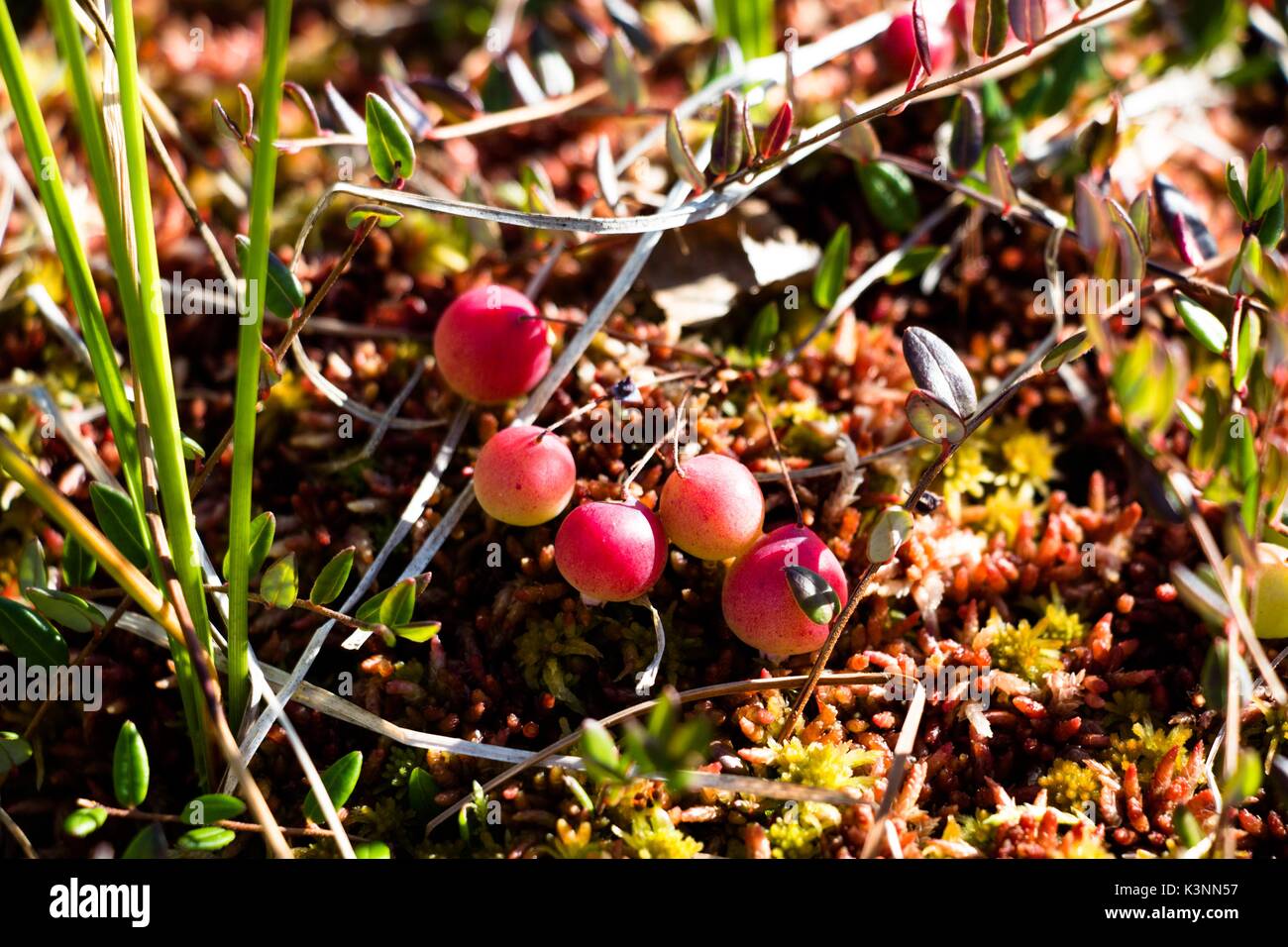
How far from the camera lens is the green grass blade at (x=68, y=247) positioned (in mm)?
1276

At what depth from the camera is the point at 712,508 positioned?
61.5 inches

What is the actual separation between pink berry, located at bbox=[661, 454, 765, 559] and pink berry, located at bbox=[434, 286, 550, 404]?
376 mm

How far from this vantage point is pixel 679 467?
5.23ft

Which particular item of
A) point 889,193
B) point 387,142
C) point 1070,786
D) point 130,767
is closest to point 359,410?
point 387,142

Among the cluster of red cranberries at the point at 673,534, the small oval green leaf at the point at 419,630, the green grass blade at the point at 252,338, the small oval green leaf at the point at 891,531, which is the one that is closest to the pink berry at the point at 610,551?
the cluster of red cranberries at the point at 673,534

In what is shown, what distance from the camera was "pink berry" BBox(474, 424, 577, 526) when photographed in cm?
161

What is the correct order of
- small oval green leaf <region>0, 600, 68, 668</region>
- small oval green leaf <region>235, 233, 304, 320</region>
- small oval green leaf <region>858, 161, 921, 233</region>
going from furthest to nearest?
small oval green leaf <region>858, 161, 921, 233</region> < small oval green leaf <region>235, 233, 304, 320</region> < small oval green leaf <region>0, 600, 68, 668</region>

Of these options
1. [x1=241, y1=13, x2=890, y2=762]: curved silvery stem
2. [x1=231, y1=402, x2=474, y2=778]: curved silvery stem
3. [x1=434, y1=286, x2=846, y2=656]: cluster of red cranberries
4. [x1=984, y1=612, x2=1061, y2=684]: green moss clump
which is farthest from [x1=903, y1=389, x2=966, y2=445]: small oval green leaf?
[x1=231, y1=402, x2=474, y2=778]: curved silvery stem

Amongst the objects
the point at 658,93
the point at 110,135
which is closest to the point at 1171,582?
the point at 658,93

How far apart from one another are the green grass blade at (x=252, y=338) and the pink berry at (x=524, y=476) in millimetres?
385

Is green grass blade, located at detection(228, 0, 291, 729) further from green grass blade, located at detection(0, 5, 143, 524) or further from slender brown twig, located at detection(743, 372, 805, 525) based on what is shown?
slender brown twig, located at detection(743, 372, 805, 525)

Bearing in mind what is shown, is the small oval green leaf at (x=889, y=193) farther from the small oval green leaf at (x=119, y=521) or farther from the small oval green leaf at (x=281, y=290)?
the small oval green leaf at (x=119, y=521)

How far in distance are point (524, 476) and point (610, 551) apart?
0.20 metres

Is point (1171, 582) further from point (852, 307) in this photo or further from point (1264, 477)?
point (852, 307)
